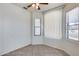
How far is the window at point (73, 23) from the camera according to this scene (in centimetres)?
356

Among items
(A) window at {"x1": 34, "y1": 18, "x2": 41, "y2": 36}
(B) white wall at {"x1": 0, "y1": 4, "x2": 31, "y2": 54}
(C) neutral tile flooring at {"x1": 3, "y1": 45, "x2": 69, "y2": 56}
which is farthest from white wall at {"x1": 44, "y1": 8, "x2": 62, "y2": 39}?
(B) white wall at {"x1": 0, "y1": 4, "x2": 31, "y2": 54}

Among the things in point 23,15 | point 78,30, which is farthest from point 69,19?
point 23,15

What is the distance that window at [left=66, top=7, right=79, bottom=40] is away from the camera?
140 inches

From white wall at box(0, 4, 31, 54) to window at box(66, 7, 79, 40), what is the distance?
2215 millimetres

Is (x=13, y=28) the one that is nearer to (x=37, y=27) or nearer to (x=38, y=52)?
(x=38, y=52)

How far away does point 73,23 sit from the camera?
12.7 feet

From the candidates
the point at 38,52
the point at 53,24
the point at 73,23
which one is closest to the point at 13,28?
the point at 38,52

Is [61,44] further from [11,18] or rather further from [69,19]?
[11,18]

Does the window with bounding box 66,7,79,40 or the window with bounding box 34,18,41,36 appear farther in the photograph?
the window with bounding box 34,18,41,36

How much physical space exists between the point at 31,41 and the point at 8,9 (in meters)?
2.98

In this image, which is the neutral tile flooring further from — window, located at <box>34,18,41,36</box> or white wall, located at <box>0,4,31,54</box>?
window, located at <box>34,18,41,36</box>

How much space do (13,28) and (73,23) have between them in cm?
246

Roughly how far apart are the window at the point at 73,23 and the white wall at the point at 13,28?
7.27 ft

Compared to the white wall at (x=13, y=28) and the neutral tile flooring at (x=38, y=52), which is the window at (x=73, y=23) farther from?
the white wall at (x=13, y=28)
